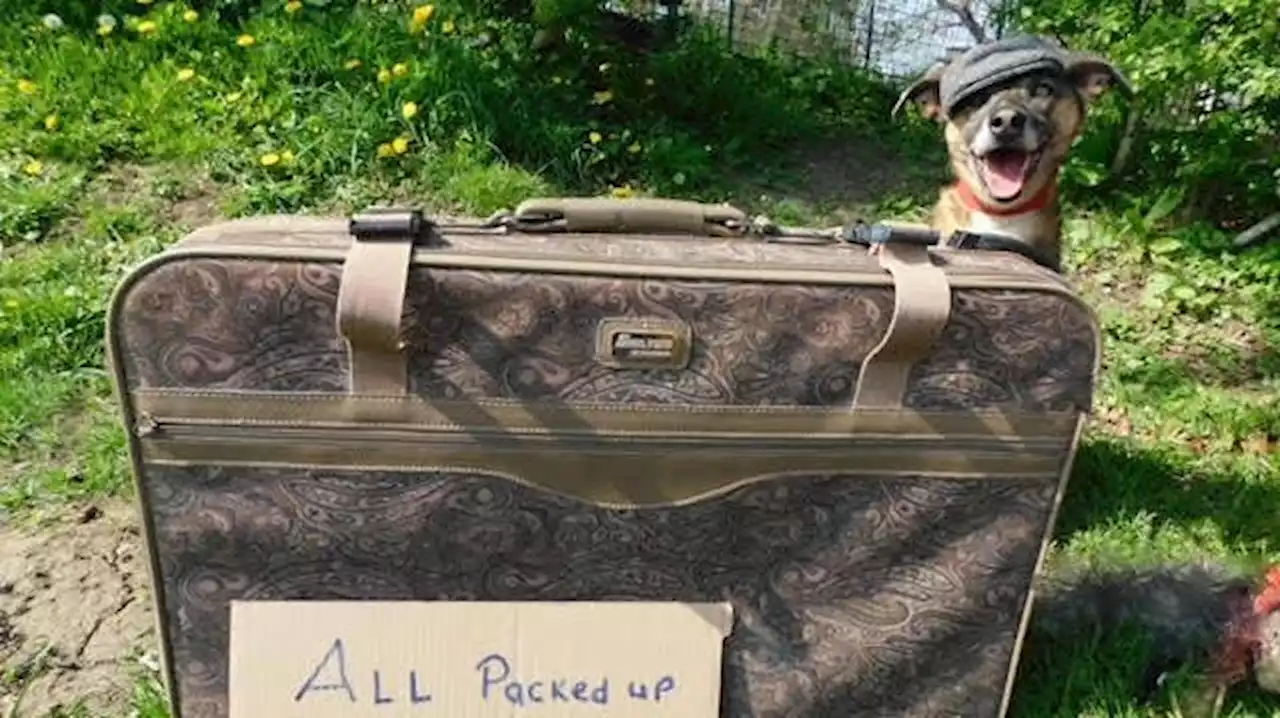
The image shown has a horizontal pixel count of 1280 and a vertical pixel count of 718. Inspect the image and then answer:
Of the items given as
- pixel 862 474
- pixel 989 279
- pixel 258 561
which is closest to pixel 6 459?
pixel 258 561

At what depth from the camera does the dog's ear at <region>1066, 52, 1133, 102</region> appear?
261cm

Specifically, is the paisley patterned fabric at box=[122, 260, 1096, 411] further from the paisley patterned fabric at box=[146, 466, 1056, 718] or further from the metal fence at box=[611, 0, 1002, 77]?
the metal fence at box=[611, 0, 1002, 77]

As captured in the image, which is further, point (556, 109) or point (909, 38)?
point (909, 38)

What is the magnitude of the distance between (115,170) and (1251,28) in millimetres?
2888

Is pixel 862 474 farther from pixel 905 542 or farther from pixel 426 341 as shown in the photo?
pixel 426 341

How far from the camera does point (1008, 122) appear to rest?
2.55 metres

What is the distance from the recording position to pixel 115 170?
3.81 metres

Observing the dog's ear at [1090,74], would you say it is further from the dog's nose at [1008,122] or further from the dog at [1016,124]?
the dog's nose at [1008,122]

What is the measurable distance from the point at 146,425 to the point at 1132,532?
1.77 m

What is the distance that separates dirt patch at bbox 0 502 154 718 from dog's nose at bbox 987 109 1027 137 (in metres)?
1.59

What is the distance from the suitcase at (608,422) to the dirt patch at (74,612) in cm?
35

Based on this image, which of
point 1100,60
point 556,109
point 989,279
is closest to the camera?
point 989,279

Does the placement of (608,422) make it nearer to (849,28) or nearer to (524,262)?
(524,262)

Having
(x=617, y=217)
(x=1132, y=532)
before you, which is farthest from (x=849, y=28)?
(x=617, y=217)
